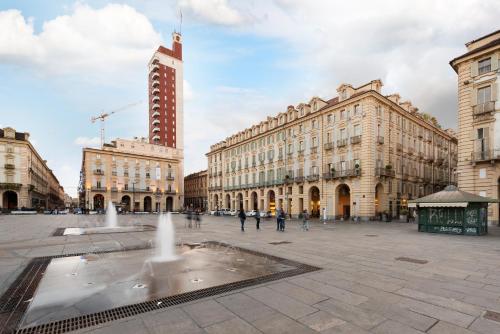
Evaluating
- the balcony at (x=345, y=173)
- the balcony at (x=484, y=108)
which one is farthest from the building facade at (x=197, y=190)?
the balcony at (x=484, y=108)

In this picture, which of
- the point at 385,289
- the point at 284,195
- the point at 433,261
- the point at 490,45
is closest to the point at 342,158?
the point at 284,195

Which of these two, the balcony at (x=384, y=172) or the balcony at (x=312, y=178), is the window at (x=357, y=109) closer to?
the balcony at (x=384, y=172)

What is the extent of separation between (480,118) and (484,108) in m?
0.90

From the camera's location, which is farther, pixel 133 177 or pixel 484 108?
pixel 133 177

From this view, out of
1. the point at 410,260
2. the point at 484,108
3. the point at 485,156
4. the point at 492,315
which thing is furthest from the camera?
the point at 484,108

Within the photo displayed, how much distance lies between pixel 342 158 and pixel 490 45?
18691 millimetres

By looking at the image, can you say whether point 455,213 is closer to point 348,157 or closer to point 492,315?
point 492,315

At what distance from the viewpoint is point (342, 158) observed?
123 feet

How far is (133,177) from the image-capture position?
239 feet

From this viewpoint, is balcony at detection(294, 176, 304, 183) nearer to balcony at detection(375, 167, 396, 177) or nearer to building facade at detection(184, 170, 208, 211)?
balcony at detection(375, 167, 396, 177)

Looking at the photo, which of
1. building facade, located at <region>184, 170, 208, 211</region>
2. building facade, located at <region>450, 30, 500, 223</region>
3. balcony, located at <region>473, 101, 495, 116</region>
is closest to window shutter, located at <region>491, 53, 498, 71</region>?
building facade, located at <region>450, 30, 500, 223</region>

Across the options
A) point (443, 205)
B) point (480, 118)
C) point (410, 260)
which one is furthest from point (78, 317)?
point (480, 118)

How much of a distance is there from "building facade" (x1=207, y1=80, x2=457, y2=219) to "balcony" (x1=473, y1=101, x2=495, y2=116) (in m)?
11.1

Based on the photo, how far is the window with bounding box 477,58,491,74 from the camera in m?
24.3
